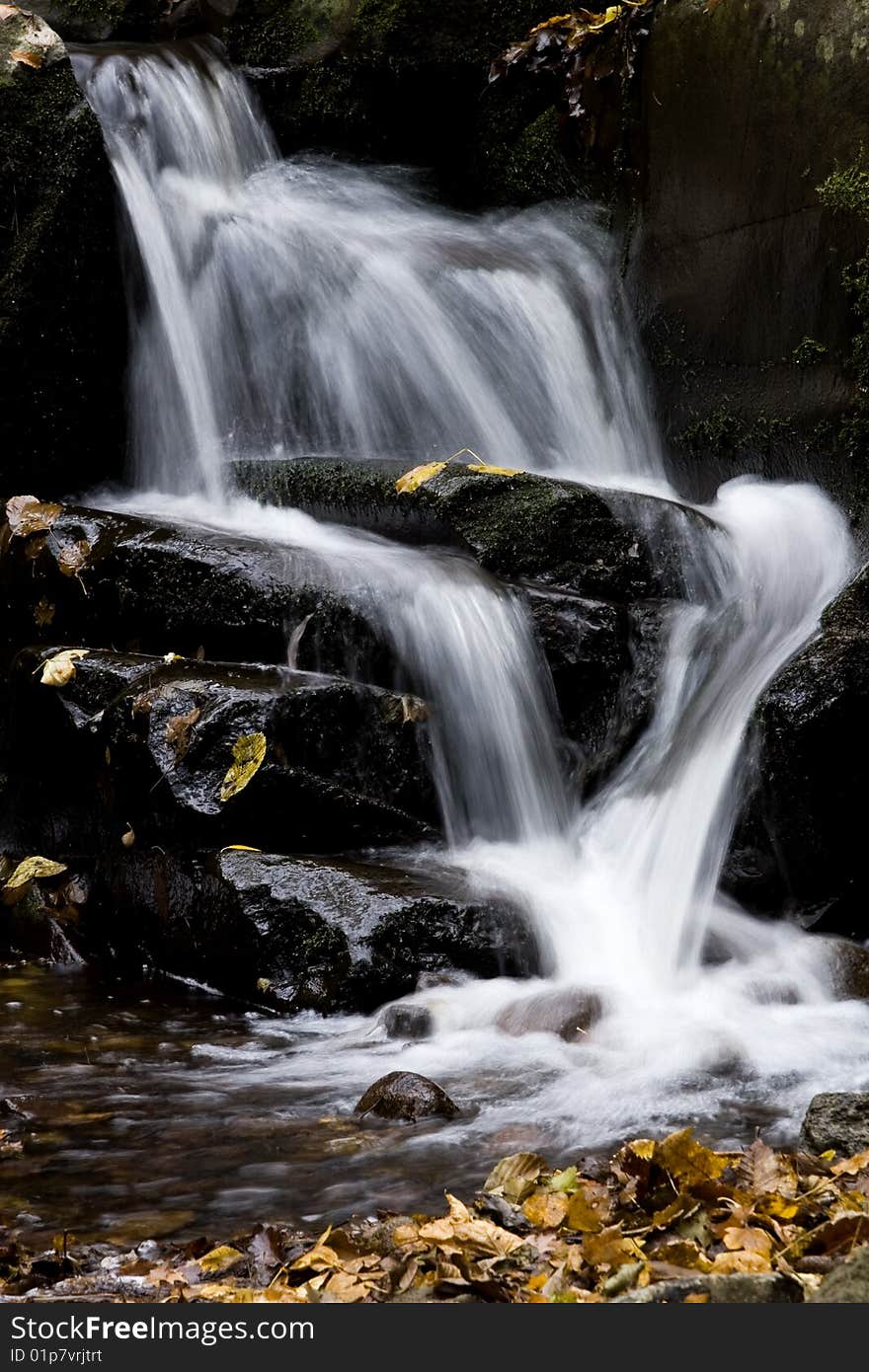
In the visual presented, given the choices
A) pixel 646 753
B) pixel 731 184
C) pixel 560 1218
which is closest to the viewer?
pixel 560 1218

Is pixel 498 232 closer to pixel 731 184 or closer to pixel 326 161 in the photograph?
pixel 326 161

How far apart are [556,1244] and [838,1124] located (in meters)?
0.92

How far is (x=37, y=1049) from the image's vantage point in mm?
4234

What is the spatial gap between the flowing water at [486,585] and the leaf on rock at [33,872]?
1529mm

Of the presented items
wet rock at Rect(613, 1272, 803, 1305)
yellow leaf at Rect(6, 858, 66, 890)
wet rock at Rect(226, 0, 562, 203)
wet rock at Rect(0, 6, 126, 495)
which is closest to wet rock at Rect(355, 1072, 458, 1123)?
wet rock at Rect(613, 1272, 803, 1305)

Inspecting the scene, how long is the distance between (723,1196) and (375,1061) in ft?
5.51

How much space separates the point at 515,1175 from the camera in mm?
2930

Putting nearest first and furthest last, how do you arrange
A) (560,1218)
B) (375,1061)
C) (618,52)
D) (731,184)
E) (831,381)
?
(560,1218), (375,1061), (831,381), (731,184), (618,52)

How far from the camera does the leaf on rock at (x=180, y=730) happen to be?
5273 mm

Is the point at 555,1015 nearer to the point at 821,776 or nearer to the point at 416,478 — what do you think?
the point at 821,776

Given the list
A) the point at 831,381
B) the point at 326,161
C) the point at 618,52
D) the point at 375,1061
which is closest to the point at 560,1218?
the point at 375,1061

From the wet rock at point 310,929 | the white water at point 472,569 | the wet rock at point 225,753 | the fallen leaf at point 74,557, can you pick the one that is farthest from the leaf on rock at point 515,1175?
the fallen leaf at point 74,557

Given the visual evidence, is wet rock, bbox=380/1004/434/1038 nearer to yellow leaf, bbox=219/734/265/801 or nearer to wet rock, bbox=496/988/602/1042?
wet rock, bbox=496/988/602/1042

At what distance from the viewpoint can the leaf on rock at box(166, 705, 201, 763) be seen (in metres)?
5.27
